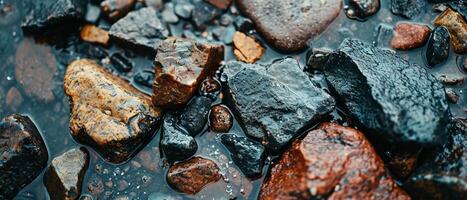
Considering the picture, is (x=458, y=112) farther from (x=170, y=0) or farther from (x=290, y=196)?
(x=170, y=0)

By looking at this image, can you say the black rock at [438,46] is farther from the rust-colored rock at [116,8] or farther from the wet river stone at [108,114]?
the rust-colored rock at [116,8]

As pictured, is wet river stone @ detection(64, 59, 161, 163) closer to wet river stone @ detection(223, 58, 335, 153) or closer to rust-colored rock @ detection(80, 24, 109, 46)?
rust-colored rock @ detection(80, 24, 109, 46)

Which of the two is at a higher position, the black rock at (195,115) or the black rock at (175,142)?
the black rock at (195,115)

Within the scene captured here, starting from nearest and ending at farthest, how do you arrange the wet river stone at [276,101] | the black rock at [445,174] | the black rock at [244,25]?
1. the black rock at [445,174]
2. the wet river stone at [276,101]
3. the black rock at [244,25]

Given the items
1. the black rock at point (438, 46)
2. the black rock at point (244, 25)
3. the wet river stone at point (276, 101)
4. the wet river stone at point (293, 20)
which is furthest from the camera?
the black rock at point (244, 25)

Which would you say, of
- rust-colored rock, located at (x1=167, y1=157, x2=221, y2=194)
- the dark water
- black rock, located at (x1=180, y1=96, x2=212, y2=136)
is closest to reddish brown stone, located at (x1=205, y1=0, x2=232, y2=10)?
the dark water

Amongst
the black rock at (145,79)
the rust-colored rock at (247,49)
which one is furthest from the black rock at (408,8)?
the black rock at (145,79)

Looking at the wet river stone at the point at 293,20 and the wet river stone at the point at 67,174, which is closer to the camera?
the wet river stone at the point at 67,174
